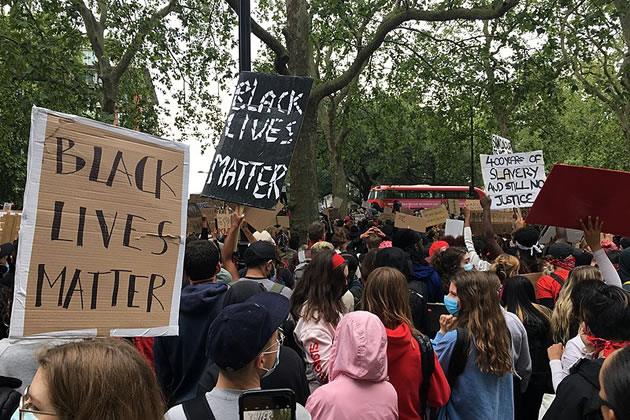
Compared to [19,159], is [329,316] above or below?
below

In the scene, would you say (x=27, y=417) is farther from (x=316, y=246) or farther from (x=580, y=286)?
(x=316, y=246)

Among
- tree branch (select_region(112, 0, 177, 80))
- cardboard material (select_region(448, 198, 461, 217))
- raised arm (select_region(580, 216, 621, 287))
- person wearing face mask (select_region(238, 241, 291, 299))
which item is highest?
tree branch (select_region(112, 0, 177, 80))

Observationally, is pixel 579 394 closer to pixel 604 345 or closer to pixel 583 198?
pixel 604 345

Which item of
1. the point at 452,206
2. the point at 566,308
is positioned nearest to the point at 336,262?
the point at 566,308

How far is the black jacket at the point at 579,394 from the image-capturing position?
92.1 inches

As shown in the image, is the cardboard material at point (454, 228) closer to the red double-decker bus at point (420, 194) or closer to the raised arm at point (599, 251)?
the raised arm at point (599, 251)

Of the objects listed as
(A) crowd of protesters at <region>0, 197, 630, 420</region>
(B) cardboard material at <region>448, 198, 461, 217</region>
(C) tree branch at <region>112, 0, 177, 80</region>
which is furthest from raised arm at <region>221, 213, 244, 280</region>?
(B) cardboard material at <region>448, 198, 461, 217</region>

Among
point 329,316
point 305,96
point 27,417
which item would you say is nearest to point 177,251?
point 329,316

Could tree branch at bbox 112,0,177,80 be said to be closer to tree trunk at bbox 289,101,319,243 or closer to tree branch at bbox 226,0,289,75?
tree branch at bbox 226,0,289,75

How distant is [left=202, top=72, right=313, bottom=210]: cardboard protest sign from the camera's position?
4.95m

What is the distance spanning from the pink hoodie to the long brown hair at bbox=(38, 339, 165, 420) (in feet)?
3.88

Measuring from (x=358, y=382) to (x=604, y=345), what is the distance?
3.65 ft

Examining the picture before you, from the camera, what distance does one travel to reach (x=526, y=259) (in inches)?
228

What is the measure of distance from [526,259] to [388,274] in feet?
9.00
